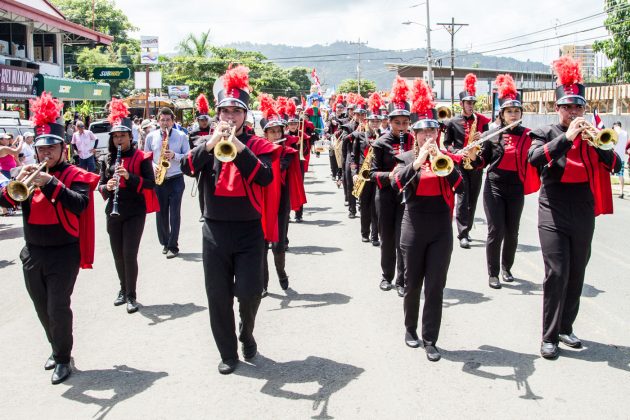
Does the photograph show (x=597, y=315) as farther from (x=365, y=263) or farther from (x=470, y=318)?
(x=365, y=263)

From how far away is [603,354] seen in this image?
5.87m

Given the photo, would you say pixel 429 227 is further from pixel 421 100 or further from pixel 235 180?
pixel 235 180

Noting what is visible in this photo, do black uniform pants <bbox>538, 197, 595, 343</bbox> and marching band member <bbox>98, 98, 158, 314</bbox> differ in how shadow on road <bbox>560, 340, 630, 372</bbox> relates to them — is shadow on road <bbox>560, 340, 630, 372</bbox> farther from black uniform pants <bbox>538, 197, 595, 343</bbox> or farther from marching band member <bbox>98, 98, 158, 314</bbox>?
marching band member <bbox>98, 98, 158, 314</bbox>

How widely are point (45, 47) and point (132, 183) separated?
34156 mm

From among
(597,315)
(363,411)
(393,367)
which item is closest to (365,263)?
(597,315)

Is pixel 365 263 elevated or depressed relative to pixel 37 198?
depressed

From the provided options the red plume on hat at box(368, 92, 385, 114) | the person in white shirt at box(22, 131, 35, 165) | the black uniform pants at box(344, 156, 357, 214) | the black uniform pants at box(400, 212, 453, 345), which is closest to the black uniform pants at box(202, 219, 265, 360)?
the black uniform pants at box(400, 212, 453, 345)

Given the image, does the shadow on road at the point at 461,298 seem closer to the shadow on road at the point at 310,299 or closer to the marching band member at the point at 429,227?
the shadow on road at the point at 310,299

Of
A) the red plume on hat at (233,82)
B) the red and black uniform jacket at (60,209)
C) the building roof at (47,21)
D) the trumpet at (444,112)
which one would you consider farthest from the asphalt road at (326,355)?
the building roof at (47,21)

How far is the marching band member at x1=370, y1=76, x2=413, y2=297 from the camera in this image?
7.58 metres

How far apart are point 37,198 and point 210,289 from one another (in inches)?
60.9

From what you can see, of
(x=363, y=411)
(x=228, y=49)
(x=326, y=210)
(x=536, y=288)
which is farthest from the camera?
(x=228, y=49)

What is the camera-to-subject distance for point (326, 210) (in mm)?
15156

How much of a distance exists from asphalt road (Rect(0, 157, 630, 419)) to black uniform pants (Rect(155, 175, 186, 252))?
972mm
